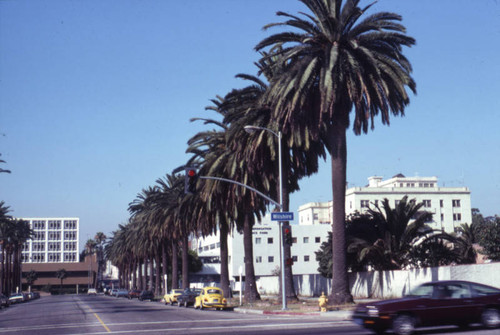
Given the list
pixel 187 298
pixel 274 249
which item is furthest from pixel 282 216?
pixel 274 249

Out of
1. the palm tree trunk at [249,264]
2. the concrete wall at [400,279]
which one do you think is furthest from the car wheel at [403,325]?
the palm tree trunk at [249,264]

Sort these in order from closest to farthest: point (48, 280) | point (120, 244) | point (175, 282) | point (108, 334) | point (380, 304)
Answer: point (380, 304)
point (108, 334)
point (175, 282)
point (120, 244)
point (48, 280)

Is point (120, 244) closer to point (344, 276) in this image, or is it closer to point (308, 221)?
point (308, 221)

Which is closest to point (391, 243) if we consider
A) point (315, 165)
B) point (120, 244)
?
point (315, 165)

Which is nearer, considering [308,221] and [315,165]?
[315,165]

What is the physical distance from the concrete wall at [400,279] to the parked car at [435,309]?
664 inches

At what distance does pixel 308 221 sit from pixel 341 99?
116 metres

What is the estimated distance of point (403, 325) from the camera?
1697 centimetres

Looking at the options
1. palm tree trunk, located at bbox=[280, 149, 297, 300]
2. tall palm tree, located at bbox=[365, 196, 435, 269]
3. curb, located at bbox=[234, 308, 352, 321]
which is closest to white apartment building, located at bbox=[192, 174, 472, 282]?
tall palm tree, located at bbox=[365, 196, 435, 269]

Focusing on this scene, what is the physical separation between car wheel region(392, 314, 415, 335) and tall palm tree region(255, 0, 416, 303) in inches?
669

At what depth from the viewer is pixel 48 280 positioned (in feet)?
625

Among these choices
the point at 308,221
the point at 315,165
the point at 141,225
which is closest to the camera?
the point at 315,165

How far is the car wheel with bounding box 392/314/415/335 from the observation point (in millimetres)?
16906

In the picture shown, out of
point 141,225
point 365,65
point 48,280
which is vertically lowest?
point 48,280
